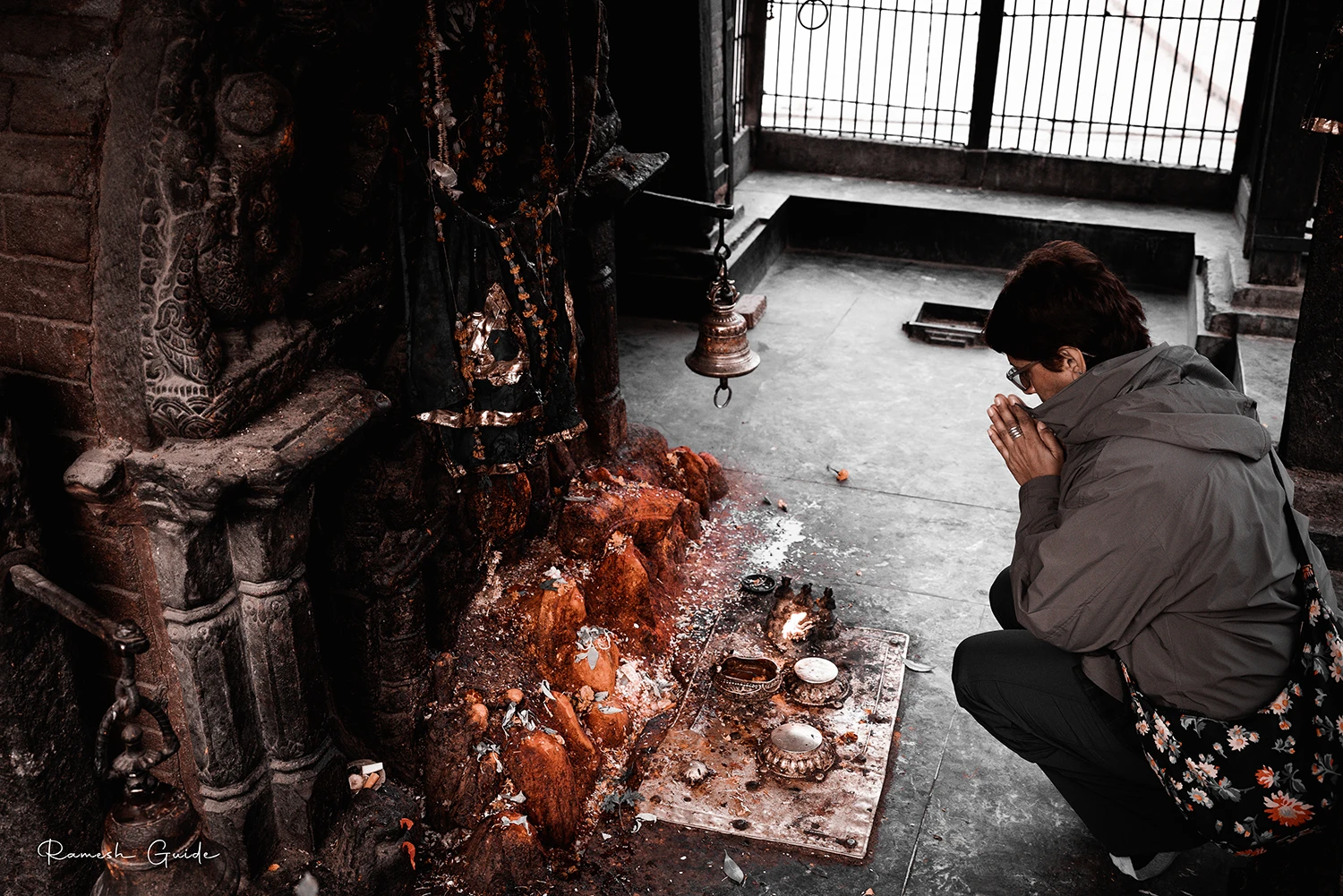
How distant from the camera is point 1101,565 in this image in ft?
9.90

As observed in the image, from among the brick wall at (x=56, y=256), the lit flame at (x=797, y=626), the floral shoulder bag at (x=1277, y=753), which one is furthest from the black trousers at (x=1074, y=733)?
the brick wall at (x=56, y=256)

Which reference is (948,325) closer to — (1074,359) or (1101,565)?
(1074,359)

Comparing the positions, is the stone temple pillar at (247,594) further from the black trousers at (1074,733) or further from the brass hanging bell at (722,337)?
the black trousers at (1074,733)

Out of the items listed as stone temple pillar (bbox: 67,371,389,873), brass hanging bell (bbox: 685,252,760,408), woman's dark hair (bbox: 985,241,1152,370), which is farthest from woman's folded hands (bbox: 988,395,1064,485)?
stone temple pillar (bbox: 67,371,389,873)

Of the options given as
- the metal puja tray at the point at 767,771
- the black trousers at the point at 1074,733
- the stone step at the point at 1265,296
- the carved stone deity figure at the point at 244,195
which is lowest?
the metal puja tray at the point at 767,771

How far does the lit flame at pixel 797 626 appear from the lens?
4801mm

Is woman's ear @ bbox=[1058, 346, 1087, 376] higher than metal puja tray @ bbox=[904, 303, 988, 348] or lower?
higher

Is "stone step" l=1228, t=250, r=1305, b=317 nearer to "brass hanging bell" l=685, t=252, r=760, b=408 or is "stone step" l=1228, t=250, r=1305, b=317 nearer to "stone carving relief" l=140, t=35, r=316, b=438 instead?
"brass hanging bell" l=685, t=252, r=760, b=408

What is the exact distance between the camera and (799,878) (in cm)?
373

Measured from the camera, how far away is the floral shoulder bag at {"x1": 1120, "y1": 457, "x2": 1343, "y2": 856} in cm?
289

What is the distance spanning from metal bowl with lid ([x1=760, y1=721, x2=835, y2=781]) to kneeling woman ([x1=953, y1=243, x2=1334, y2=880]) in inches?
27.7

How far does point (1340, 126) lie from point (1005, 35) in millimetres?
13315

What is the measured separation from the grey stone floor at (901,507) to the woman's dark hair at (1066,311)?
5.27ft

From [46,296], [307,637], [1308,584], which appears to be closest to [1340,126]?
[1308,584]
